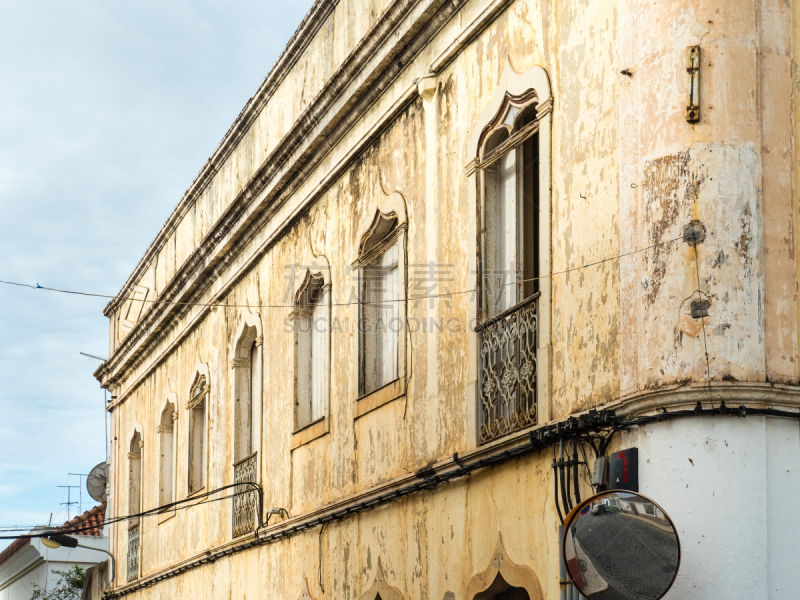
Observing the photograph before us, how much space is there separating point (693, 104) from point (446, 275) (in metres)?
3.48

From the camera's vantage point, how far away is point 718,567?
6570 mm

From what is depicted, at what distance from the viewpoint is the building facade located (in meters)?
6.92

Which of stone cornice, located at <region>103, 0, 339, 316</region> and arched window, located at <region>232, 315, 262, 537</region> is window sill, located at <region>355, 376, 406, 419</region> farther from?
stone cornice, located at <region>103, 0, 339, 316</region>

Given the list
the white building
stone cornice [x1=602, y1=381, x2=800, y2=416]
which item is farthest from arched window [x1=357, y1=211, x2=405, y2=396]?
the white building

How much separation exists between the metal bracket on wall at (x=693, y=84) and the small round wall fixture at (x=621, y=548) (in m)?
2.23

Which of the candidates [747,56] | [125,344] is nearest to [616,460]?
[747,56]

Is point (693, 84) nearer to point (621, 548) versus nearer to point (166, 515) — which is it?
point (621, 548)

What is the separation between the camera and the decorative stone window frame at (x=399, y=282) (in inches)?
436

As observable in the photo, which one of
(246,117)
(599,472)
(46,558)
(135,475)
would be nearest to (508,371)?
(599,472)

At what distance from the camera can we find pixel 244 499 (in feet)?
50.3

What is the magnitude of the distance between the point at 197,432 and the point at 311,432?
5.55 meters

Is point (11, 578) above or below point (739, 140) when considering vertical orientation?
below

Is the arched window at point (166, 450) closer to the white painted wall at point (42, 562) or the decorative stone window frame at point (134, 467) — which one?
the decorative stone window frame at point (134, 467)

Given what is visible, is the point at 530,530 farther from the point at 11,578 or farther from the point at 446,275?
the point at 11,578
